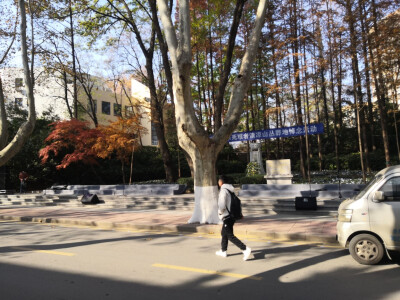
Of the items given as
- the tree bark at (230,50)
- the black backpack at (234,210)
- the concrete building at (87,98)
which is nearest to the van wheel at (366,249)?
the black backpack at (234,210)

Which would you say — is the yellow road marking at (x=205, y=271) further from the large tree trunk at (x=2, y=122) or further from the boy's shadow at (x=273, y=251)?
the large tree trunk at (x=2, y=122)

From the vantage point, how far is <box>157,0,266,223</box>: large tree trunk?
884cm

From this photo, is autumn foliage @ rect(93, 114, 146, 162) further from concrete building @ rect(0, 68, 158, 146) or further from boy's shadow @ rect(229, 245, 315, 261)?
boy's shadow @ rect(229, 245, 315, 261)

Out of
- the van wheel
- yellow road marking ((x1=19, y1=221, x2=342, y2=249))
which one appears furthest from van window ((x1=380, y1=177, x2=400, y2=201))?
yellow road marking ((x1=19, y1=221, x2=342, y2=249))

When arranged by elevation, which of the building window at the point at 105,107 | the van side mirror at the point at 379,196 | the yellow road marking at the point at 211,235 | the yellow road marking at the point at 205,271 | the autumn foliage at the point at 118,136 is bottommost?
the yellow road marking at the point at 211,235

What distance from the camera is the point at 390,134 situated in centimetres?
2859

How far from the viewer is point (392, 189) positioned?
542cm

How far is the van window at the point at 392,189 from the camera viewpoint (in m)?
5.37

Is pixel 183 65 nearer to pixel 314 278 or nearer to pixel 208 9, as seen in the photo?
pixel 314 278

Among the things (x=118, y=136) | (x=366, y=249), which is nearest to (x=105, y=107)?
(x=118, y=136)

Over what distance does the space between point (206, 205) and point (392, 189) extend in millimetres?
5256

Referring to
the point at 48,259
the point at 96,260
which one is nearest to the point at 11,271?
the point at 48,259

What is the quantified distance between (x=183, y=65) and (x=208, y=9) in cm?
1238

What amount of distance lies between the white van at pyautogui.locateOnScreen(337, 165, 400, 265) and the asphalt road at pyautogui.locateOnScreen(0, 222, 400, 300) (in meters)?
0.32
